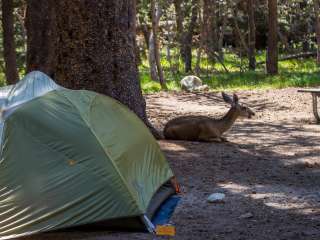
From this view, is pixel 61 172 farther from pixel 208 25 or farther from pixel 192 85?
pixel 208 25

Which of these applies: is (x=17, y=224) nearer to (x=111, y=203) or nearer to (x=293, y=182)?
(x=111, y=203)

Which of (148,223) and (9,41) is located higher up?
(9,41)

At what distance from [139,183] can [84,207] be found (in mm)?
748

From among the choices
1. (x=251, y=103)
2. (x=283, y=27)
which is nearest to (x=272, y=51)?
(x=251, y=103)

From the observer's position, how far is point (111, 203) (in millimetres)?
6742

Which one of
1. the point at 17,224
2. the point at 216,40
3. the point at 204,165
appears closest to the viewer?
the point at 17,224

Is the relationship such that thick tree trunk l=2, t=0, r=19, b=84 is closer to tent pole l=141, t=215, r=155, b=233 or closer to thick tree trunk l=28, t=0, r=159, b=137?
thick tree trunk l=28, t=0, r=159, b=137

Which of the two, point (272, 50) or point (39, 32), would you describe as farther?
point (272, 50)

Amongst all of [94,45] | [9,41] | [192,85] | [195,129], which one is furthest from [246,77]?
[94,45]

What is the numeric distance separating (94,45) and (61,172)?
367 cm

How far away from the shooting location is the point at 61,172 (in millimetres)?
6766

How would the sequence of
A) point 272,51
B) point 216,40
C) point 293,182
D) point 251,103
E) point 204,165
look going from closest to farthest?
point 293,182
point 204,165
point 251,103
point 272,51
point 216,40

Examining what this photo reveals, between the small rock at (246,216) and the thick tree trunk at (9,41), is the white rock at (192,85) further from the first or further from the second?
the small rock at (246,216)

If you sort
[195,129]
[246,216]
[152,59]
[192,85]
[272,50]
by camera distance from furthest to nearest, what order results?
1. [152,59]
2. [272,50]
3. [192,85]
4. [195,129]
5. [246,216]
